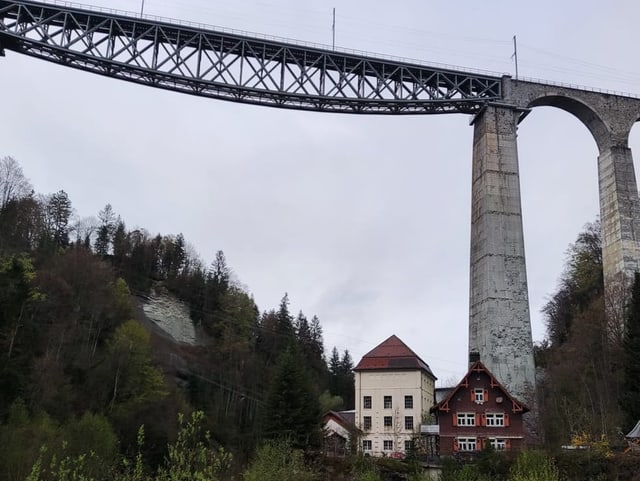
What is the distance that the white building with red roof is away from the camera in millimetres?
42125

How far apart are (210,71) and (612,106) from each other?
80.5 ft

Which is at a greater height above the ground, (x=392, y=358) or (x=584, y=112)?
(x=584, y=112)

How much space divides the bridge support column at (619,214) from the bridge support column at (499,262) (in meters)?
6.32

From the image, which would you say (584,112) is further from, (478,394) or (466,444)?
(466,444)

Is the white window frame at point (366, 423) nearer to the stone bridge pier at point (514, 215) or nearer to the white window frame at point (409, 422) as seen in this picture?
the white window frame at point (409, 422)

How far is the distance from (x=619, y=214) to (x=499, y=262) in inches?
338

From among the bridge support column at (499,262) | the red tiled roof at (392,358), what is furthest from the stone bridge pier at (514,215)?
the red tiled roof at (392,358)

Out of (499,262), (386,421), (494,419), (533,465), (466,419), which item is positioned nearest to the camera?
(533,465)

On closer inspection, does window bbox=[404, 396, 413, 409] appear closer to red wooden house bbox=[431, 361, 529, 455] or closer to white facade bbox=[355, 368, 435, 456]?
white facade bbox=[355, 368, 435, 456]

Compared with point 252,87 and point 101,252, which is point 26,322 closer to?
point 252,87

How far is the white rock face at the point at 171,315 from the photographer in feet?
222

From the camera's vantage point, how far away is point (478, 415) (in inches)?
1232

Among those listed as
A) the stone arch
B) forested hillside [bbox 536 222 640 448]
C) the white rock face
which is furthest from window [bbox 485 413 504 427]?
the white rock face

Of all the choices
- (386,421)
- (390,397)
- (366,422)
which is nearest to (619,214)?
(390,397)
